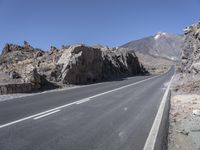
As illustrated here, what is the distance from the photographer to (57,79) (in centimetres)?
3541

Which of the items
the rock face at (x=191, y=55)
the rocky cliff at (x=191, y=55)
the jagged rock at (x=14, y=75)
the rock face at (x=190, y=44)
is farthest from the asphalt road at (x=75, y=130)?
Result: the rock face at (x=190, y=44)

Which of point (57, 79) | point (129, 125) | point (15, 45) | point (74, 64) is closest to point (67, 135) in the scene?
point (129, 125)

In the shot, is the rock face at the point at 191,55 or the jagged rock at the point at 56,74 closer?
the jagged rock at the point at 56,74

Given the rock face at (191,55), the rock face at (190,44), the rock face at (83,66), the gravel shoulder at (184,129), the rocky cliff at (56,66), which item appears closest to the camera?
the gravel shoulder at (184,129)

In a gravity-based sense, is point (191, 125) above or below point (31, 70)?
below

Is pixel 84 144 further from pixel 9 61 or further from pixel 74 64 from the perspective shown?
pixel 9 61

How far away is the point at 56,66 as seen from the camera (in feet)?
123

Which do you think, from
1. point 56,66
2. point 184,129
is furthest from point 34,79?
point 184,129

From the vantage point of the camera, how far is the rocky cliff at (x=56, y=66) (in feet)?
97.3

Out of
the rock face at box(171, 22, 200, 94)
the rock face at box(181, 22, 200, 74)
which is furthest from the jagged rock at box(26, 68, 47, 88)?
the rock face at box(181, 22, 200, 74)

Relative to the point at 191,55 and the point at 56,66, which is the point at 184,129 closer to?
the point at 56,66

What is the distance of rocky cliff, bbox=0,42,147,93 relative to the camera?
29656 millimetres

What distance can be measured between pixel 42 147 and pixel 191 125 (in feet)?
19.9

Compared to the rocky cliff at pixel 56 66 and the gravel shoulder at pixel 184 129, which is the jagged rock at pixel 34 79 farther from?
the gravel shoulder at pixel 184 129
